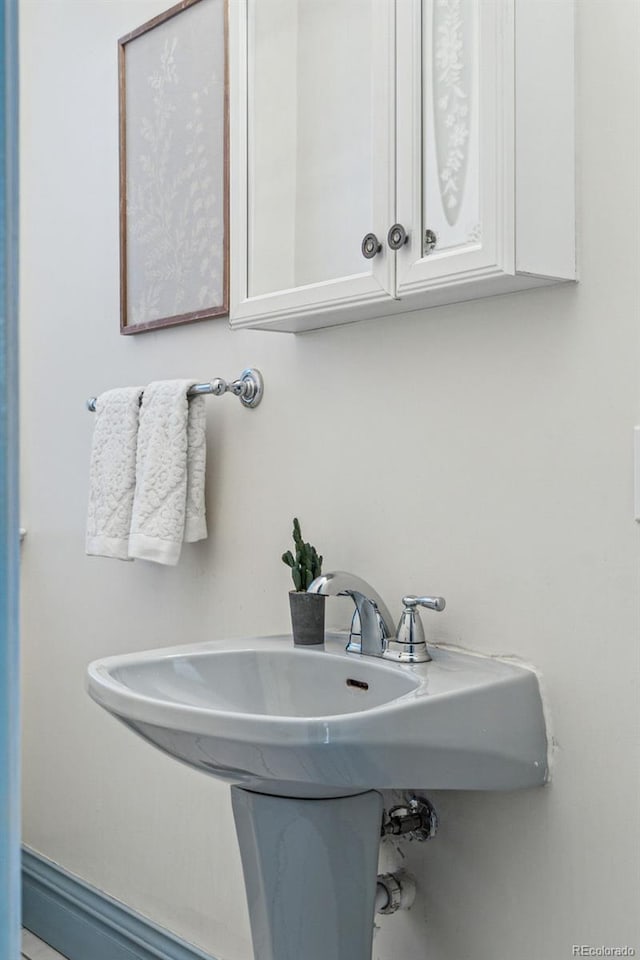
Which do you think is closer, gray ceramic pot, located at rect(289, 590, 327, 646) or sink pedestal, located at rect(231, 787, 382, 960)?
sink pedestal, located at rect(231, 787, 382, 960)

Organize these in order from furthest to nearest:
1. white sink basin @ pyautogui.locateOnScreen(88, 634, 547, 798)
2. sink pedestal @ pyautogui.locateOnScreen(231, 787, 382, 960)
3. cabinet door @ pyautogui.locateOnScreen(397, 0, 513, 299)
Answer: sink pedestal @ pyautogui.locateOnScreen(231, 787, 382, 960), cabinet door @ pyautogui.locateOnScreen(397, 0, 513, 299), white sink basin @ pyautogui.locateOnScreen(88, 634, 547, 798)

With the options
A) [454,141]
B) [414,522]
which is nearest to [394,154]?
[454,141]

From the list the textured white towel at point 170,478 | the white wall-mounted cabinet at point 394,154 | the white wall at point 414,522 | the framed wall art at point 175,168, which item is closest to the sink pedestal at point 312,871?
the white wall at point 414,522

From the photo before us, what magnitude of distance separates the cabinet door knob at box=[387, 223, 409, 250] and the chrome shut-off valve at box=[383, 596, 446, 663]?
1.42ft

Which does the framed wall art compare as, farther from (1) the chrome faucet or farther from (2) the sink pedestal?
(2) the sink pedestal

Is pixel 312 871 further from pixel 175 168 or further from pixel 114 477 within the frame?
pixel 175 168

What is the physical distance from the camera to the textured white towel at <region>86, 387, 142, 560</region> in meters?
1.72

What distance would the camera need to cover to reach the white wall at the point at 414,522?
111cm

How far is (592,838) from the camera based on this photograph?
1.13 metres

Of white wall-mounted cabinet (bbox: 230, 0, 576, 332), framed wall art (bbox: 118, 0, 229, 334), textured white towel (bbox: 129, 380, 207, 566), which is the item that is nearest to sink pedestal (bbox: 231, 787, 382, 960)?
textured white towel (bbox: 129, 380, 207, 566)

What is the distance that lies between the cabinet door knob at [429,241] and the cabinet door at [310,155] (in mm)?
56

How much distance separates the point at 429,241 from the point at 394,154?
131mm

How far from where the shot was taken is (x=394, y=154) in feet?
4.00

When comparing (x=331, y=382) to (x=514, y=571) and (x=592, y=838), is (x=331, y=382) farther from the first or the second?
(x=592, y=838)
